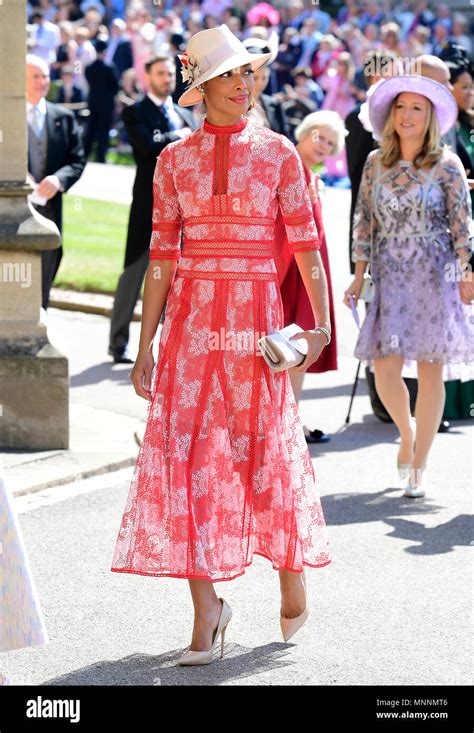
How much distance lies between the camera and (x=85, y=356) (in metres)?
11.6

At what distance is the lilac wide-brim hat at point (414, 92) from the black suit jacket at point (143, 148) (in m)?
3.32

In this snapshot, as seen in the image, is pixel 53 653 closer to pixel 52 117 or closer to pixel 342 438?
pixel 342 438

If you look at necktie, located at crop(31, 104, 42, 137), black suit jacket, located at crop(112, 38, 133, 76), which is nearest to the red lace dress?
necktie, located at crop(31, 104, 42, 137)

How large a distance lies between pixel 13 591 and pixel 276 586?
6.21ft

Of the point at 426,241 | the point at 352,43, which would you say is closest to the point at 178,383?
the point at 426,241

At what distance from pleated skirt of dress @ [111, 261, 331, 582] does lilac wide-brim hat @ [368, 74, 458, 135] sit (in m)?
2.48

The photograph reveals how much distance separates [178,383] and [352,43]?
2288 centimetres

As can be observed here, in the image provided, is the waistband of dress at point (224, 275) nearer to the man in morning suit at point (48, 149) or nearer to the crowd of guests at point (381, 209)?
the crowd of guests at point (381, 209)

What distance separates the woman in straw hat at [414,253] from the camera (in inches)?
295

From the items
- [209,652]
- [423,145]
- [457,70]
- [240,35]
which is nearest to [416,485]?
[423,145]

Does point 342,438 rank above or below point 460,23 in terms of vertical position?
below

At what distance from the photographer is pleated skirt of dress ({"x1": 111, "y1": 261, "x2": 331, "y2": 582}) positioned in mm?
5168

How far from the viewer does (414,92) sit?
749 centimetres
